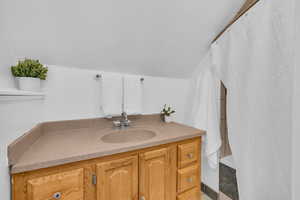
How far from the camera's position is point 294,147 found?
0.33 m

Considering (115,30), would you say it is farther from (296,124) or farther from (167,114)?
(296,124)

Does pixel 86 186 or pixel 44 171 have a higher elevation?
pixel 44 171

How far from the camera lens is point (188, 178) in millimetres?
1056

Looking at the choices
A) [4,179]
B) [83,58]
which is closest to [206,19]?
[83,58]

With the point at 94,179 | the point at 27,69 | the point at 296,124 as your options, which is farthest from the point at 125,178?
the point at 27,69

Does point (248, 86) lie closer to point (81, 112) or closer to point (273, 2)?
point (273, 2)

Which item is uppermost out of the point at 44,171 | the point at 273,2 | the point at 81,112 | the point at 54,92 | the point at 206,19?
the point at 206,19

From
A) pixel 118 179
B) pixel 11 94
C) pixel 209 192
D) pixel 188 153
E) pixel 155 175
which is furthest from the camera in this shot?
pixel 209 192

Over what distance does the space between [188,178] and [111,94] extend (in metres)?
0.98

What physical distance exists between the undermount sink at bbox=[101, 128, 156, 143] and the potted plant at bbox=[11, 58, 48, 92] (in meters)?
0.62

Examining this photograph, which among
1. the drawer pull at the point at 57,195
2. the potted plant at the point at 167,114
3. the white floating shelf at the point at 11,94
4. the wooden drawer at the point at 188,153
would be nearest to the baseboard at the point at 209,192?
the wooden drawer at the point at 188,153

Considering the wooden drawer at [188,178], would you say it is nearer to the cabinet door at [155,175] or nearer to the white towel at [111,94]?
the cabinet door at [155,175]

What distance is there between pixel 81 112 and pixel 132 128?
0.48 metres

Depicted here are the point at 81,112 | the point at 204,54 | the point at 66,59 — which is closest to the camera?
the point at 66,59
